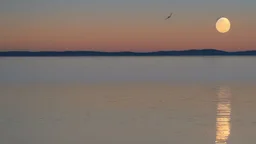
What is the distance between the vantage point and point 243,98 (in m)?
15.9

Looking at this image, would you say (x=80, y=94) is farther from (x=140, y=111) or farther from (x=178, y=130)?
(x=178, y=130)

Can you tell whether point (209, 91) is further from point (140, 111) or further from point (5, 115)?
point (5, 115)

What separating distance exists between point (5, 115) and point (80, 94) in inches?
215

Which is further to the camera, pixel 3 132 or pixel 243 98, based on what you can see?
pixel 243 98

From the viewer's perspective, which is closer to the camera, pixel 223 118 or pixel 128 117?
pixel 223 118

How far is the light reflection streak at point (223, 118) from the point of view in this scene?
9.66 meters

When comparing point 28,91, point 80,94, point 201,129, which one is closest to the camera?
point 201,129

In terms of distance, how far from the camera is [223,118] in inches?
468

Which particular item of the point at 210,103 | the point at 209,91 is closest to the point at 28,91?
the point at 209,91

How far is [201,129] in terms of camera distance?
10.5 meters

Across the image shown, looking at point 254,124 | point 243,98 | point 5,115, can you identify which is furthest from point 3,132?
point 243,98

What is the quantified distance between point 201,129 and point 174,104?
3932 millimetres

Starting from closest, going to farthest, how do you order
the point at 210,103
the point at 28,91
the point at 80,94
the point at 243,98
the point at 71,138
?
the point at 71,138, the point at 210,103, the point at 243,98, the point at 80,94, the point at 28,91

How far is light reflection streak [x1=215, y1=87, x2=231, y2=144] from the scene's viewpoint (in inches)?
380
